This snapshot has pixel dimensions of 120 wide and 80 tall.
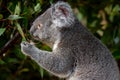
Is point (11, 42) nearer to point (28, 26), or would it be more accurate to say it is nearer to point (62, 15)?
point (28, 26)

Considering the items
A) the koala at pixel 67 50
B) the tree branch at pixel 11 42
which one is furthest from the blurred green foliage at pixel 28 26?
the koala at pixel 67 50

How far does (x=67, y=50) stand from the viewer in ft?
15.7

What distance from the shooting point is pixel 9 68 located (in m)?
6.84

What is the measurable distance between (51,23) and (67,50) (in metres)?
0.33

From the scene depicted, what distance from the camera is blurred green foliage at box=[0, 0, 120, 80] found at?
4.57m

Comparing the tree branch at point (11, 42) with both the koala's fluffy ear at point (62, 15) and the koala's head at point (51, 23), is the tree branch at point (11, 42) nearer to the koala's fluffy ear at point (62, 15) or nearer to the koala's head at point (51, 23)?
the koala's head at point (51, 23)

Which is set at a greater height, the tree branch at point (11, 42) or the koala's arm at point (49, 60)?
the tree branch at point (11, 42)

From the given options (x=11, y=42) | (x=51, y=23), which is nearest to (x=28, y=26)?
(x=51, y=23)

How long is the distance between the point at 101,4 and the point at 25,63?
1.26m

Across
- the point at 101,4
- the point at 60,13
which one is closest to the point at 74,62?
the point at 60,13

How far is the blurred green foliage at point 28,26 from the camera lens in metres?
4.57

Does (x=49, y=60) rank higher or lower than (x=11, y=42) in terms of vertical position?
lower

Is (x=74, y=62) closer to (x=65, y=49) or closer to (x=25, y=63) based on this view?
(x=65, y=49)

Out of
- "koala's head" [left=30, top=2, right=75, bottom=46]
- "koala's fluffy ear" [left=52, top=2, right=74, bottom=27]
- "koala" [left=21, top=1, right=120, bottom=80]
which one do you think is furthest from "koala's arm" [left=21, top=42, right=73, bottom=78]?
"koala's fluffy ear" [left=52, top=2, right=74, bottom=27]
